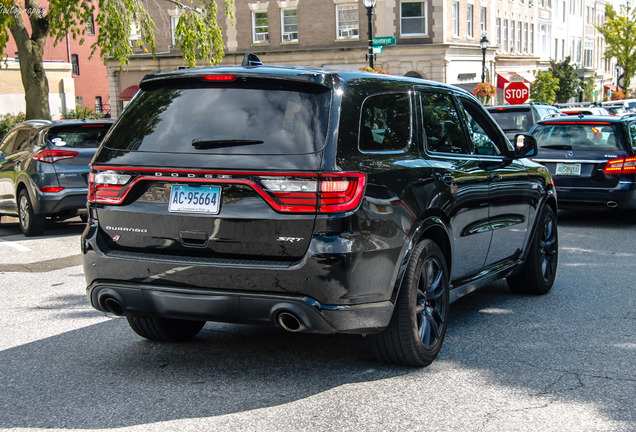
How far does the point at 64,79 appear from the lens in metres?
54.1

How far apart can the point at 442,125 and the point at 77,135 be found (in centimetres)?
809

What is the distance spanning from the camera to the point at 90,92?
6669 centimetres

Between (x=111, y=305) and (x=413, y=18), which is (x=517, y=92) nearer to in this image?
(x=413, y=18)

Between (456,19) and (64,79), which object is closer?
(456,19)

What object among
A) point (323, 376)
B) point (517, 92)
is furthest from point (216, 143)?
point (517, 92)

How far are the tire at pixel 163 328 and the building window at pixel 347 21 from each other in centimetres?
4216

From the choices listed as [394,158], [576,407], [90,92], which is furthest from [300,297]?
[90,92]

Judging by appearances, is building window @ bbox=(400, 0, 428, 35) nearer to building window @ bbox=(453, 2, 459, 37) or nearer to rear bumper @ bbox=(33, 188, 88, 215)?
building window @ bbox=(453, 2, 459, 37)

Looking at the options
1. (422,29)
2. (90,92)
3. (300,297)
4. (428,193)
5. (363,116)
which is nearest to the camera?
(300,297)

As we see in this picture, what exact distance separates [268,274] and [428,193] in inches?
50.9

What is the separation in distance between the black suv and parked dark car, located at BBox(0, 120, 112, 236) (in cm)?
760

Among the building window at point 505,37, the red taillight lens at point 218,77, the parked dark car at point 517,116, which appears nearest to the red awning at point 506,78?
the building window at point 505,37

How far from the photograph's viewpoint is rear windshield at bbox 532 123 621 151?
12828mm

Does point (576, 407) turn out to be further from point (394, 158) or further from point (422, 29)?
point (422, 29)
